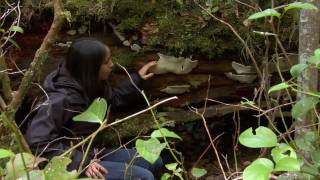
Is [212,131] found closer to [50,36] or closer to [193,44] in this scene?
[193,44]

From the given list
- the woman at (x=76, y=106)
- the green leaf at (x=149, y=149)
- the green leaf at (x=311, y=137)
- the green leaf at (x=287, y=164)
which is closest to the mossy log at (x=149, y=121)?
the woman at (x=76, y=106)

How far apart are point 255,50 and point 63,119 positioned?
1614 mm

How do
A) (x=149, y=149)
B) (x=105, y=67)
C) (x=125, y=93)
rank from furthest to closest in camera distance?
(x=125, y=93)
(x=105, y=67)
(x=149, y=149)

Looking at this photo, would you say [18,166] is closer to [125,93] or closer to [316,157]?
[316,157]

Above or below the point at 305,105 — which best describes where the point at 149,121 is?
below

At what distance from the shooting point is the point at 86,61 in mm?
3162

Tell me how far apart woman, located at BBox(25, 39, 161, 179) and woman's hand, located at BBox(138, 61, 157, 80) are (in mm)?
325

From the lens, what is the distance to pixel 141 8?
3.80 meters

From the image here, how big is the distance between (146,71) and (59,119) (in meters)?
0.95

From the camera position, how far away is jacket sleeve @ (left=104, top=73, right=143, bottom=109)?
363 centimetres

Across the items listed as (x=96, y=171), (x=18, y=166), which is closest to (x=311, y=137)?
(x=18, y=166)

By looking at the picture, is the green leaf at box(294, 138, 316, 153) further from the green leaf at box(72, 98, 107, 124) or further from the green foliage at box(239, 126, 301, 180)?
the green leaf at box(72, 98, 107, 124)

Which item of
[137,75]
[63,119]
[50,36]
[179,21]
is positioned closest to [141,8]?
[179,21]

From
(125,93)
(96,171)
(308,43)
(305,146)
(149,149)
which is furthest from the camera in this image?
(125,93)
